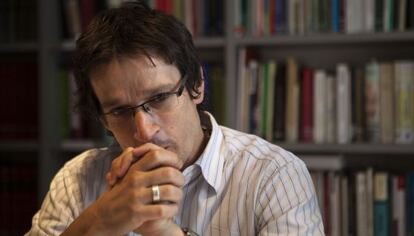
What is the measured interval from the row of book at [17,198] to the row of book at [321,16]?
1.15 metres

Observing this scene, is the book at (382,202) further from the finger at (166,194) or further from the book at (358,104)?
the finger at (166,194)

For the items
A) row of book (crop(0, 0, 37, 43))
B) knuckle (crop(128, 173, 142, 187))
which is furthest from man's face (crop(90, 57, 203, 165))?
row of book (crop(0, 0, 37, 43))

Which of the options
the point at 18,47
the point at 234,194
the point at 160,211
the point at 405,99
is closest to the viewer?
the point at 160,211

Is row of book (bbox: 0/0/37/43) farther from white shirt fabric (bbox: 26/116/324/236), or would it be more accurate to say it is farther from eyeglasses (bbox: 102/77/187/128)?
eyeglasses (bbox: 102/77/187/128)

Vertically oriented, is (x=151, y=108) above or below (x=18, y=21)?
below

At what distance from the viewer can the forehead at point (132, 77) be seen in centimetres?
114

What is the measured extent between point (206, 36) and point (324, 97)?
0.53 metres

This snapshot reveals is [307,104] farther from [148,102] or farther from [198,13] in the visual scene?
[148,102]

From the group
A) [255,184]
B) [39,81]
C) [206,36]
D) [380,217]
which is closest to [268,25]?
[206,36]

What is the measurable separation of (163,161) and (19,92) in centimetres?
169

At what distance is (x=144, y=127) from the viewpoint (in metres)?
1.14

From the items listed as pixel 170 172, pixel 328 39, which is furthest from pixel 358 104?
pixel 170 172

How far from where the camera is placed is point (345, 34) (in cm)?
216

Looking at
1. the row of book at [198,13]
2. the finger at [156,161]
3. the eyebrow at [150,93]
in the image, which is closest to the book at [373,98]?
the row of book at [198,13]
